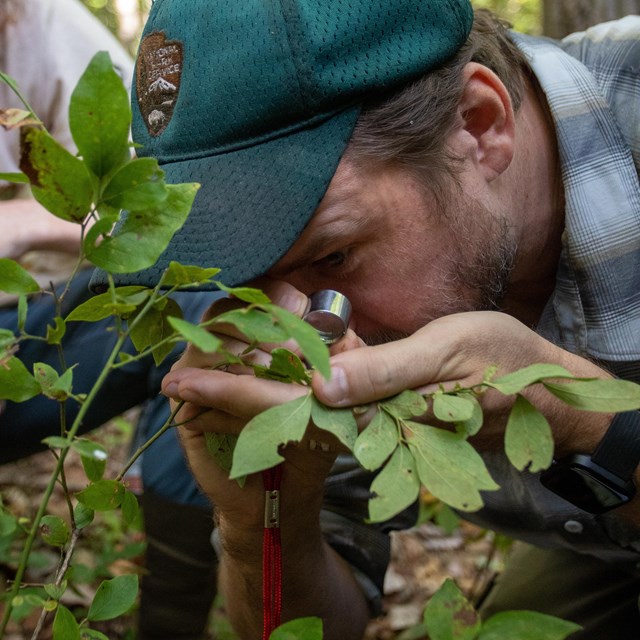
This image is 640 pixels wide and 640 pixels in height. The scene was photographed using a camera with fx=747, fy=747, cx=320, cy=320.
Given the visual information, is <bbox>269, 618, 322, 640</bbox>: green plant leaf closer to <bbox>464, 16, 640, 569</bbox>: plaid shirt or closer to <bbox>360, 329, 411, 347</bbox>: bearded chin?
<bbox>360, 329, 411, 347</bbox>: bearded chin

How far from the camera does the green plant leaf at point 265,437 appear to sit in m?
0.69

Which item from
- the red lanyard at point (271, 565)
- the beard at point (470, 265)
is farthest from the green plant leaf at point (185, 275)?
the beard at point (470, 265)

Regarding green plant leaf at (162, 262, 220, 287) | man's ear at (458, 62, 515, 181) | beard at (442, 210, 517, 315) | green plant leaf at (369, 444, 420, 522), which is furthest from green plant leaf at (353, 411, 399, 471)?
man's ear at (458, 62, 515, 181)

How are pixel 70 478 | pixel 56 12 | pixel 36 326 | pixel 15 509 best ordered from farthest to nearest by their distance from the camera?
pixel 70 478 < pixel 15 509 < pixel 56 12 < pixel 36 326

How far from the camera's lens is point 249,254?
1251mm

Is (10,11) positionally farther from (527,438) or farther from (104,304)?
(527,438)

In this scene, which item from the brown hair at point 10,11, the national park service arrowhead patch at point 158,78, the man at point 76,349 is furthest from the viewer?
the brown hair at point 10,11

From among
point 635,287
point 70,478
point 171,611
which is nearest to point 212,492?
point 635,287

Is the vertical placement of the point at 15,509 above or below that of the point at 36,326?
below

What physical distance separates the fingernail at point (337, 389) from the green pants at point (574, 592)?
1.54 m

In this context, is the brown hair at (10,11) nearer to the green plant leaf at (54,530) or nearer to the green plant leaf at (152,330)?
the green plant leaf at (152,330)

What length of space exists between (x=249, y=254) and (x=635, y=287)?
33.8 inches

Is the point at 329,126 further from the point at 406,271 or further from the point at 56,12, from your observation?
the point at 56,12

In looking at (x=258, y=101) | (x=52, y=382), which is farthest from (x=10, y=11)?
(x=52, y=382)
